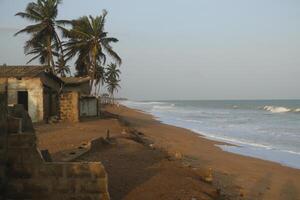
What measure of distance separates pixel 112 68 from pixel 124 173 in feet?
208

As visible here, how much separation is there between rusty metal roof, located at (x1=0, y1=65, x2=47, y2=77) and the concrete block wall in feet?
56.8

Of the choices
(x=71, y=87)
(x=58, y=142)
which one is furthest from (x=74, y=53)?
(x=58, y=142)

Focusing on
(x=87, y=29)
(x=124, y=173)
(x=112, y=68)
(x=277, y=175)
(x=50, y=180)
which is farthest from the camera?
(x=112, y=68)

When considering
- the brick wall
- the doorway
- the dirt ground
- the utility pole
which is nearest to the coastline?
the dirt ground

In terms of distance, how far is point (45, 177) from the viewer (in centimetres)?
696

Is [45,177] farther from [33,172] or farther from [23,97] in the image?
[23,97]

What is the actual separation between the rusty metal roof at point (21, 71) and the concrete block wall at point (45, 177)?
17301 millimetres

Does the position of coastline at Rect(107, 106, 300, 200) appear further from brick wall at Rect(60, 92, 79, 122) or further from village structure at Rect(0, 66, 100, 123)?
village structure at Rect(0, 66, 100, 123)

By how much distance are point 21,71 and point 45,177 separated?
18709mm

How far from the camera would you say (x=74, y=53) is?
35.9 m

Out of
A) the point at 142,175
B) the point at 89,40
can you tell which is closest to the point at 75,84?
the point at 89,40

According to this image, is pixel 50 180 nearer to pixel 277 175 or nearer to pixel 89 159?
pixel 89 159

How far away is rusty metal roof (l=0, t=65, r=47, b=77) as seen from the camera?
934 inches

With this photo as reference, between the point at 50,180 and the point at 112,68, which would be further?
the point at 112,68
